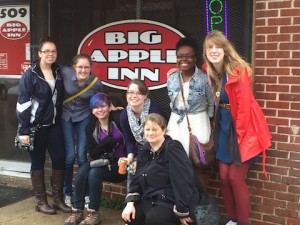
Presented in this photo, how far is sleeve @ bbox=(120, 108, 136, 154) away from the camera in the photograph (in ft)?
13.6

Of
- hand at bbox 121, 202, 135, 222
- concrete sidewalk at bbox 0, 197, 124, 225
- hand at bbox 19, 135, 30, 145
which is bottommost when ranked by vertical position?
concrete sidewalk at bbox 0, 197, 124, 225

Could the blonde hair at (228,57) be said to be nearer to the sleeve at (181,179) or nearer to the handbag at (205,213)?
the sleeve at (181,179)

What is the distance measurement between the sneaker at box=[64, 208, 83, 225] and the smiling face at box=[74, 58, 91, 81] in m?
1.36

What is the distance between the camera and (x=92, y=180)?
13.7ft

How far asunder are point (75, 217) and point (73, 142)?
81 cm

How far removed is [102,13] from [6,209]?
2.47 meters

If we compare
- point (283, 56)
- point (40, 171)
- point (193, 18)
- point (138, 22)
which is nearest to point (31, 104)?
point (40, 171)

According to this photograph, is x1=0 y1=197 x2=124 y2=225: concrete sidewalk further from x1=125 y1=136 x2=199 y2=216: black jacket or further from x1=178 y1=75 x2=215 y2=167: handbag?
x1=178 y1=75 x2=215 y2=167: handbag

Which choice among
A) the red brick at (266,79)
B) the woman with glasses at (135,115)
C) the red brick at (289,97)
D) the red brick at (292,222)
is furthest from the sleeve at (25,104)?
the red brick at (292,222)

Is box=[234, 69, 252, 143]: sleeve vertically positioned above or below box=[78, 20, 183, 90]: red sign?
below

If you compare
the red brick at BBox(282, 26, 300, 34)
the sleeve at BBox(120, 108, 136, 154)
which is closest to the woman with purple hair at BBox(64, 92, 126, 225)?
the sleeve at BBox(120, 108, 136, 154)

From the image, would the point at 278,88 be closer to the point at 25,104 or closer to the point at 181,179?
the point at 181,179

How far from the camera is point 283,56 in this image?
3.83 metres

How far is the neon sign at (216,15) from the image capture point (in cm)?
423
